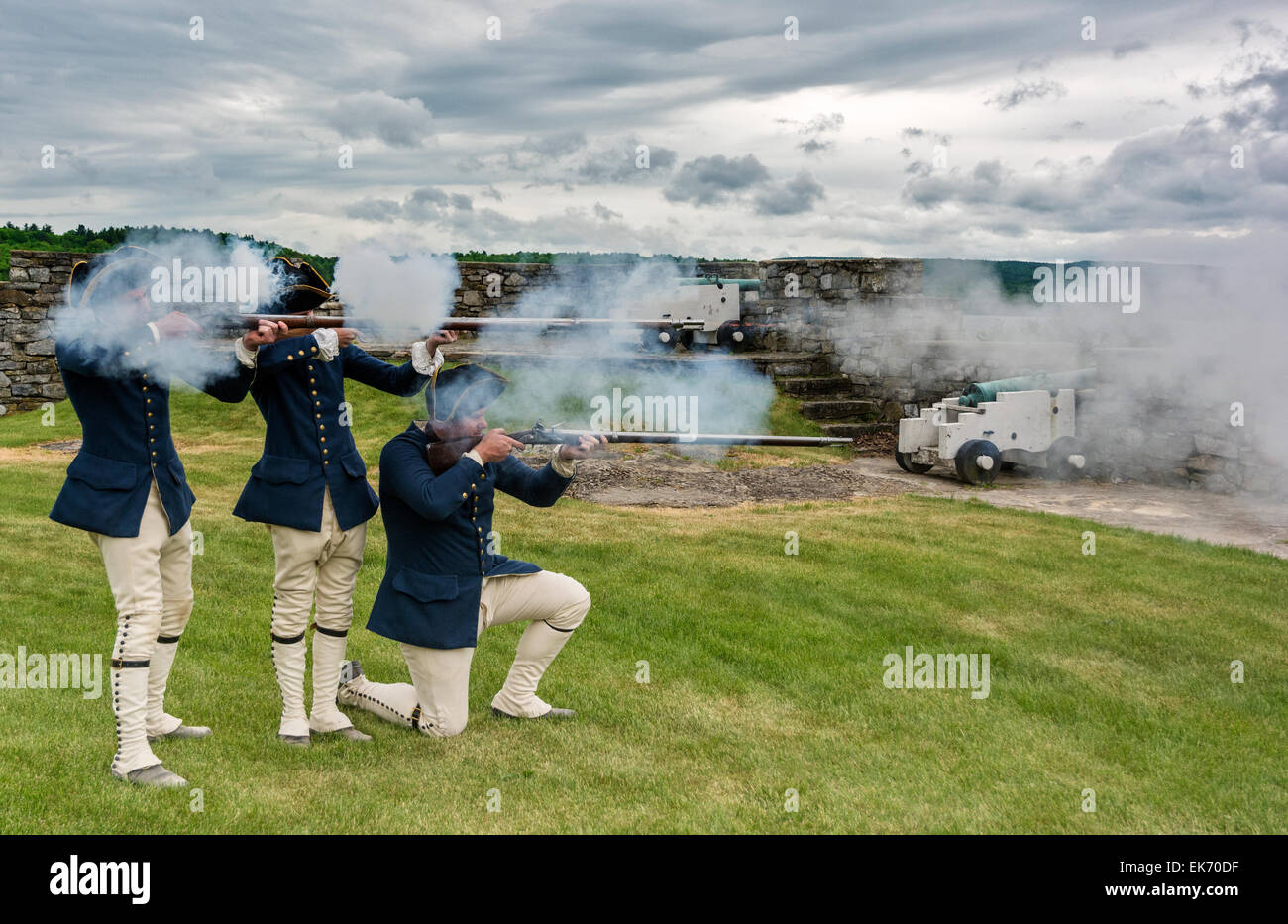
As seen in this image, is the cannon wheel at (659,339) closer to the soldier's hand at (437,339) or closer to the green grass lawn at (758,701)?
the green grass lawn at (758,701)

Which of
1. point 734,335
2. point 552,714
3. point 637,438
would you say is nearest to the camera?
point 552,714

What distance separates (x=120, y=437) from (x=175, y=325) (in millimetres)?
553

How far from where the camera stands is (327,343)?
4.88 m

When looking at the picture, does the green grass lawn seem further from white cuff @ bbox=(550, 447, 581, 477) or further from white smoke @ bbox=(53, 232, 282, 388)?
white smoke @ bbox=(53, 232, 282, 388)

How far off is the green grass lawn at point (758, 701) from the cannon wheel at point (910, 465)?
4131 millimetres

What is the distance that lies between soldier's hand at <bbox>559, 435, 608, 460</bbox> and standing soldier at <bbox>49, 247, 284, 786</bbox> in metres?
1.53

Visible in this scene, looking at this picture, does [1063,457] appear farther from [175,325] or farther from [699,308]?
[175,325]

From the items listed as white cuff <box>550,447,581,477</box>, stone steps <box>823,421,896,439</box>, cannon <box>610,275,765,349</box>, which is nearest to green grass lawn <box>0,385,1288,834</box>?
white cuff <box>550,447,581,477</box>

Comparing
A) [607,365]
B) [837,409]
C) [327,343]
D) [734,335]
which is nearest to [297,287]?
[327,343]

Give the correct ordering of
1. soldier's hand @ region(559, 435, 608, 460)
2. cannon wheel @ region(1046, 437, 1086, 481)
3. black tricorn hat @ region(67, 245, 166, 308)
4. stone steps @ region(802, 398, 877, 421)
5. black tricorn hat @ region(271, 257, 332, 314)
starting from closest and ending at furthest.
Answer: black tricorn hat @ region(67, 245, 166, 308) < black tricorn hat @ region(271, 257, 332, 314) < soldier's hand @ region(559, 435, 608, 460) < cannon wheel @ region(1046, 437, 1086, 481) < stone steps @ region(802, 398, 877, 421)

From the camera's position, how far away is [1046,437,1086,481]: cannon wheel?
1367 centimetres

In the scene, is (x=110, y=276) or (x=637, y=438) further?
(x=637, y=438)

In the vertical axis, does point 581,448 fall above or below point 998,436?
above

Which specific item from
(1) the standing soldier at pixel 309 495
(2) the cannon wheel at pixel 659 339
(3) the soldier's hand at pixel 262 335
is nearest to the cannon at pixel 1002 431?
(2) the cannon wheel at pixel 659 339
